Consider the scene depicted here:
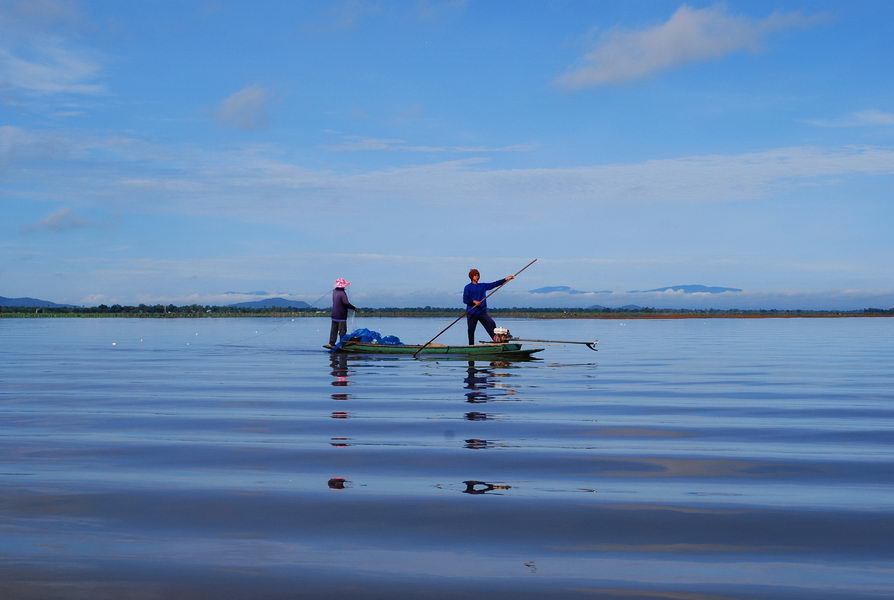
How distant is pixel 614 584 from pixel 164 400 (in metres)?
12.8

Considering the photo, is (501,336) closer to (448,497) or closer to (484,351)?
(484,351)

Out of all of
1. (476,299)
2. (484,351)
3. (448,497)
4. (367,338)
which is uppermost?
(476,299)

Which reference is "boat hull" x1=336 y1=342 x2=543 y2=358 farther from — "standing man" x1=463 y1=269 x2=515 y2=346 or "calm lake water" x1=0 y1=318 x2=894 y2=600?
"calm lake water" x1=0 y1=318 x2=894 y2=600

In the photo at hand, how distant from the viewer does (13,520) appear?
6.61 metres

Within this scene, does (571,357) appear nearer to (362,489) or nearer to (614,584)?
(362,489)

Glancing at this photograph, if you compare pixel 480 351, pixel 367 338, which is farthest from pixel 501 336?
pixel 367 338

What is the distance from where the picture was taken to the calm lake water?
528 cm

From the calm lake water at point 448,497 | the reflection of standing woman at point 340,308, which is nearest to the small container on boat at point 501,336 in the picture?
the reflection of standing woman at point 340,308

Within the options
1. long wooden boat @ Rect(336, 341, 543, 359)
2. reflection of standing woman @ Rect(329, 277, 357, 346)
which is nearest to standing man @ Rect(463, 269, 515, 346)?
long wooden boat @ Rect(336, 341, 543, 359)

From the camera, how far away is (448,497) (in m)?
7.43

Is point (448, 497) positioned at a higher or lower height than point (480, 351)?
lower

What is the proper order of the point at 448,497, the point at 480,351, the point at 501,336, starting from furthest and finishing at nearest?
the point at 501,336
the point at 480,351
the point at 448,497

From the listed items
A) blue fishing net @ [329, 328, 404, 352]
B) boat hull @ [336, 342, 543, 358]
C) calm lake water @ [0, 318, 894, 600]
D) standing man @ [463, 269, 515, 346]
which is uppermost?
standing man @ [463, 269, 515, 346]

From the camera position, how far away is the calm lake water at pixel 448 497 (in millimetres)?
5281
